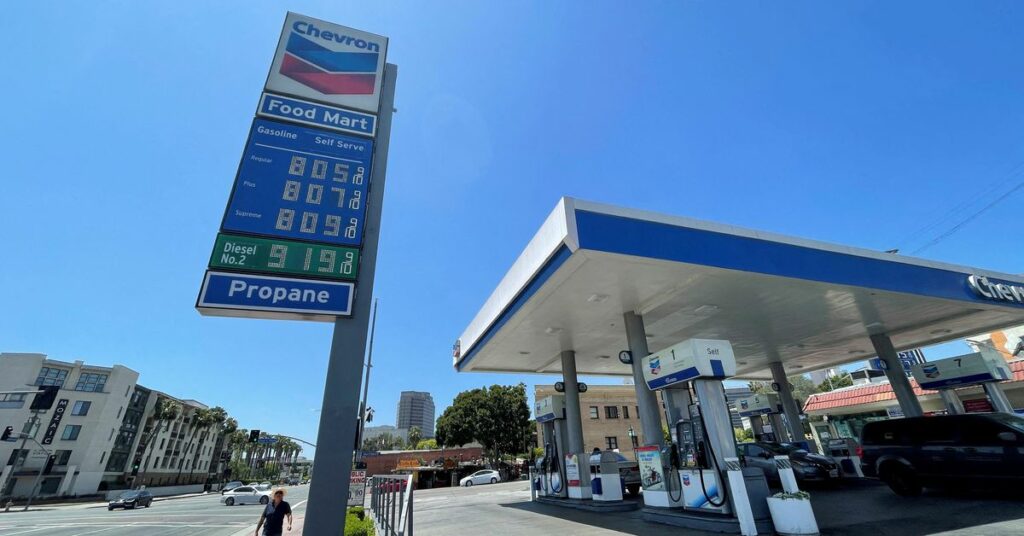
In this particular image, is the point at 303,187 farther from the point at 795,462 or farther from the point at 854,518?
the point at 795,462

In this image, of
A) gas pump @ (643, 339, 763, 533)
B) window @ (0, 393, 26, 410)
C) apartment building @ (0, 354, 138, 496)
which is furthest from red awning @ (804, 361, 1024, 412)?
window @ (0, 393, 26, 410)

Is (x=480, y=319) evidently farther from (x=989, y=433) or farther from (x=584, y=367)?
(x=989, y=433)

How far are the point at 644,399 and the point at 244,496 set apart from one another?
33.6m

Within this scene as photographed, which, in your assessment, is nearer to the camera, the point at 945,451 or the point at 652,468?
the point at 945,451

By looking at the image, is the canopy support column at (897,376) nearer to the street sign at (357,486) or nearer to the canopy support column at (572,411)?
the canopy support column at (572,411)

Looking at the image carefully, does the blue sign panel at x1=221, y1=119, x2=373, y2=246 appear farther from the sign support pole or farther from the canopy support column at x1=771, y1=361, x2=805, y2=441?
the canopy support column at x1=771, y1=361, x2=805, y2=441

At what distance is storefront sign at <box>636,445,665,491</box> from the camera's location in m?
10.1

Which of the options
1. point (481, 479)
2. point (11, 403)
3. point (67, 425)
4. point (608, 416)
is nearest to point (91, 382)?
point (67, 425)

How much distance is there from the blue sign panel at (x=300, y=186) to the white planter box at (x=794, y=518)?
27.0 feet

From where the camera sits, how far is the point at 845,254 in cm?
1066

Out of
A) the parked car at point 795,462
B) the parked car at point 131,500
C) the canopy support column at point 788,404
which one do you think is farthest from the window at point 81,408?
the canopy support column at point 788,404

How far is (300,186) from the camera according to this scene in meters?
5.64

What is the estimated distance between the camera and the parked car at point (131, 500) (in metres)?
30.2

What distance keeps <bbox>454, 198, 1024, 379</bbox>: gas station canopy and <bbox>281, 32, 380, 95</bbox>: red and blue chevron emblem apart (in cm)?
429
